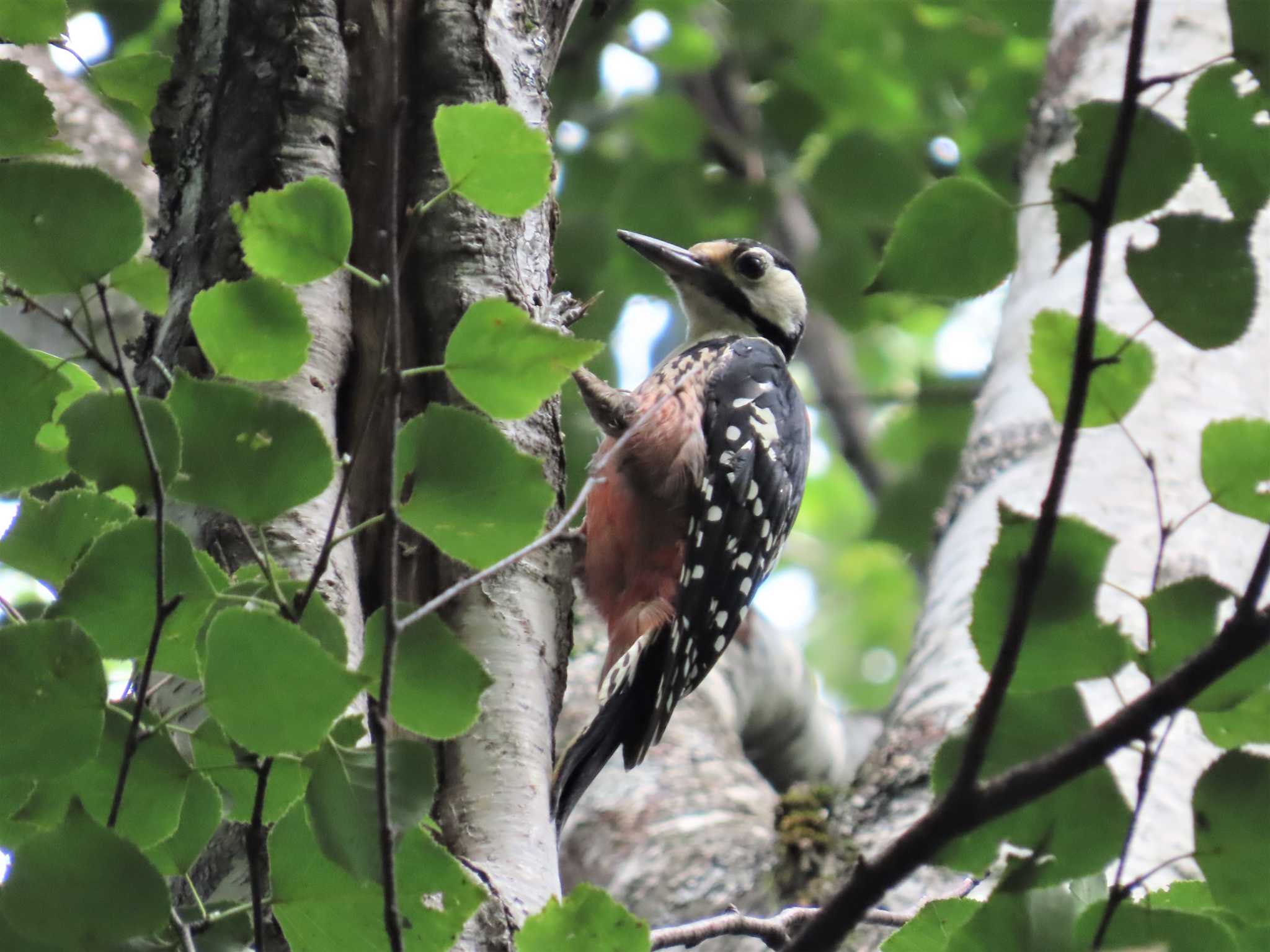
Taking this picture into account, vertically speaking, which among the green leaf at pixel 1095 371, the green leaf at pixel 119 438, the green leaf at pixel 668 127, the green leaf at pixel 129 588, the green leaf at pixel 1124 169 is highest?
the green leaf at pixel 668 127

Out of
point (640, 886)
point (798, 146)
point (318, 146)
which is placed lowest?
point (640, 886)

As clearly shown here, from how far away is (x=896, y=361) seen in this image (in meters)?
8.53

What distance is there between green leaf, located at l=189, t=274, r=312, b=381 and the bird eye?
2900 millimetres

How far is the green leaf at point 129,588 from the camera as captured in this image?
0.97 metres

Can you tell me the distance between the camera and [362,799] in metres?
0.93

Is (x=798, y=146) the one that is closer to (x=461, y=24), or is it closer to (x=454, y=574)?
(x=461, y=24)

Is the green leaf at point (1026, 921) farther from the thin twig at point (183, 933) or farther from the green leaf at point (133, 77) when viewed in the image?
the green leaf at point (133, 77)

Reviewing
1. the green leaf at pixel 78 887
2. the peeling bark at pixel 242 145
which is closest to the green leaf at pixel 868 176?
the peeling bark at pixel 242 145

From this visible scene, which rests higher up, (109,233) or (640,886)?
(109,233)

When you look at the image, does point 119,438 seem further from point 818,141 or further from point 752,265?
point 818,141

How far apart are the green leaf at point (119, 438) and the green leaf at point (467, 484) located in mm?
159

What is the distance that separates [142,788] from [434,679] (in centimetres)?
23

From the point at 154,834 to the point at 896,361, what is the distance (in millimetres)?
7834

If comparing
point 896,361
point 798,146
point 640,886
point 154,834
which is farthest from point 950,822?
point 896,361
